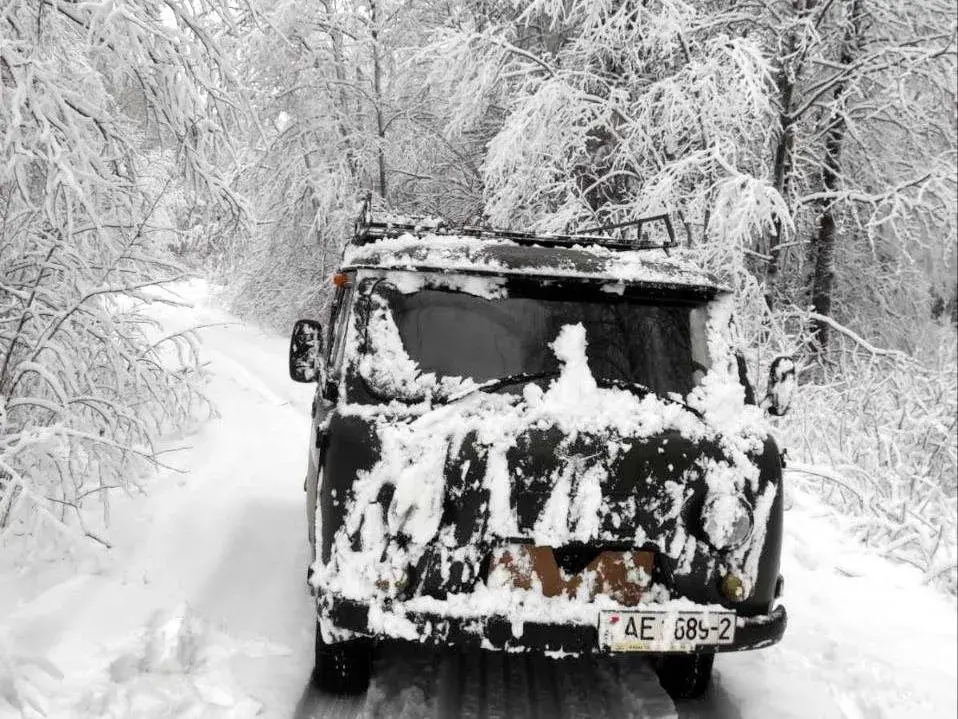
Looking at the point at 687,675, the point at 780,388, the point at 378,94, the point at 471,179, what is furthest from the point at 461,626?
the point at 378,94

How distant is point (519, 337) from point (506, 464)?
66 centimetres

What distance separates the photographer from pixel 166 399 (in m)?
5.41

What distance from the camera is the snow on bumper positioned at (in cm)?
292

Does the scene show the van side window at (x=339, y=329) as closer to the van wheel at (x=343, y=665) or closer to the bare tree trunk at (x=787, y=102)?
the van wheel at (x=343, y=665)

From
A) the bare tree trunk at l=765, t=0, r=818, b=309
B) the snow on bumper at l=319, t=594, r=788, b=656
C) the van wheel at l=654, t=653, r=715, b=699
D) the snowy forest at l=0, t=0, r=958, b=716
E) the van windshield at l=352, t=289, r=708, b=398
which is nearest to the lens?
the snow on bumper at l=319, t=594, r=788, b=656

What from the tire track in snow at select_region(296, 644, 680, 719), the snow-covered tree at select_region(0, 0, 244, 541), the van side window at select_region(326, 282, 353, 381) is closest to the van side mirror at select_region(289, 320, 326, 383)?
the van side window at select_region(326, 282, 353, 381)

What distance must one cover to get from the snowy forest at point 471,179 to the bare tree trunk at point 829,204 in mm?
70

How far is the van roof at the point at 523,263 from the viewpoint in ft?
11.4

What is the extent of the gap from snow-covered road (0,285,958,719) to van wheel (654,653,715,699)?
0.08 meters

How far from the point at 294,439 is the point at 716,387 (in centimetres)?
595

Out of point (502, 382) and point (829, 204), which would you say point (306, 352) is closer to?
point (502, 382)

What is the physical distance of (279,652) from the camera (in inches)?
148

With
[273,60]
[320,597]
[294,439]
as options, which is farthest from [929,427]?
[273,60]

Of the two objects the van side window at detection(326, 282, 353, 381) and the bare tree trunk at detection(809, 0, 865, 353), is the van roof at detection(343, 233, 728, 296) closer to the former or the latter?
the van side window at detection(326, 282, 353, 381)
